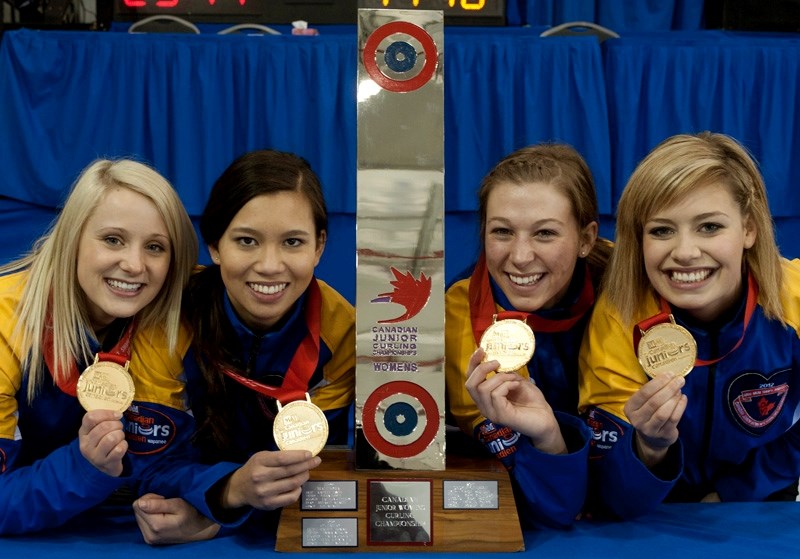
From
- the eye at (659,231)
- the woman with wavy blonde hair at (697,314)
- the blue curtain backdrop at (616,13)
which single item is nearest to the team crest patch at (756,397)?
the woman with wavy blonde hair at (697,314)

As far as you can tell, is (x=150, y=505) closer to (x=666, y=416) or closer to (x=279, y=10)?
(x=666, y=416)

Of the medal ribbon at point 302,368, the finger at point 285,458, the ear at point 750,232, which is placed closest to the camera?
the finger at point 285,458

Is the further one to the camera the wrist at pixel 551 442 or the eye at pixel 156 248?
the eye at pixel 156 248

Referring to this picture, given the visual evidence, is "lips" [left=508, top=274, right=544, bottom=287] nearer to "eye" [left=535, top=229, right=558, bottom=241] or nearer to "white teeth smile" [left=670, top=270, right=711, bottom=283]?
"eye" [left=535, top=229, right=558, bottom=241]

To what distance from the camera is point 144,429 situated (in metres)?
1.81

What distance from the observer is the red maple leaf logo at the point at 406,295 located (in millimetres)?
1679

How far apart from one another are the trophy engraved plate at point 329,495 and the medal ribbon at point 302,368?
7.6 inches

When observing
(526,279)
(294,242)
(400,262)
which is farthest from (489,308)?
(294,242)

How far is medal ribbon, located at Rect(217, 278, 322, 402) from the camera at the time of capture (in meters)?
1.79

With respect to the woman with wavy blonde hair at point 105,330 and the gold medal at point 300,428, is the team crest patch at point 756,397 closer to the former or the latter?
the gold medal at point 300,428

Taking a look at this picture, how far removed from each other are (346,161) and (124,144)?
96cm

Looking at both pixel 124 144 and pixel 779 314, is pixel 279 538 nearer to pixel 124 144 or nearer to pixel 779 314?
pixel 779 314

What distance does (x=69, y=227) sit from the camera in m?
1.89

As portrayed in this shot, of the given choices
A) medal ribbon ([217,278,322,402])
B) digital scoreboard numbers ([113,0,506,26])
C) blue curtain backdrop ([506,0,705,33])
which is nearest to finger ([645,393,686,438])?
medal ribbon ([217,278,322,402])
